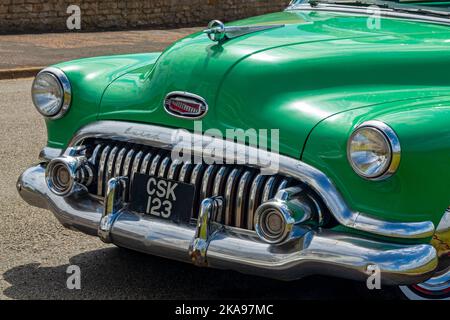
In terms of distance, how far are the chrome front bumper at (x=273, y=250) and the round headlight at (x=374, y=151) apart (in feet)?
0.87

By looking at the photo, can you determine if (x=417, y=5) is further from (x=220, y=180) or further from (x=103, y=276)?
(x=103, y=276)

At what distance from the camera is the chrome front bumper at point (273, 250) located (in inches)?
140

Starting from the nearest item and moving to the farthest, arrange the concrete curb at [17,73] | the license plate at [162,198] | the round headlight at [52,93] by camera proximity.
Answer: the license plate at [162,198] → the round headlight at [52,93] → the concrete curb at [17,73]

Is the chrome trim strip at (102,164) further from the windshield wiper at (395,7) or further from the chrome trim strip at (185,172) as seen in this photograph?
the windshield wiper at (395,7)

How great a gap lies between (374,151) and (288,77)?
2.07 feet

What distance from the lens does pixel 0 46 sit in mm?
14594

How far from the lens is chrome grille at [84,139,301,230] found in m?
3.82

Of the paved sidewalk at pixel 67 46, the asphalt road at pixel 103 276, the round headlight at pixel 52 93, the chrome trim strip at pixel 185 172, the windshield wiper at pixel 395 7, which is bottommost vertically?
the paved sidewalk at pixel 67 46

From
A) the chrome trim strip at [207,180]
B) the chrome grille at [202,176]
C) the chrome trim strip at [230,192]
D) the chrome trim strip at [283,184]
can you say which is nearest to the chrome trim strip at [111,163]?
the chrome grille at [202,176]

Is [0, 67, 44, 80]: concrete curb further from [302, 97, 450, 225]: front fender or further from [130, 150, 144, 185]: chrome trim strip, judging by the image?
[302, 97, 450, 225]: front fender

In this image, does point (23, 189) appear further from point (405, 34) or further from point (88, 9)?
point (88, 9)

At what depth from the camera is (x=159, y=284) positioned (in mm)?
4539
